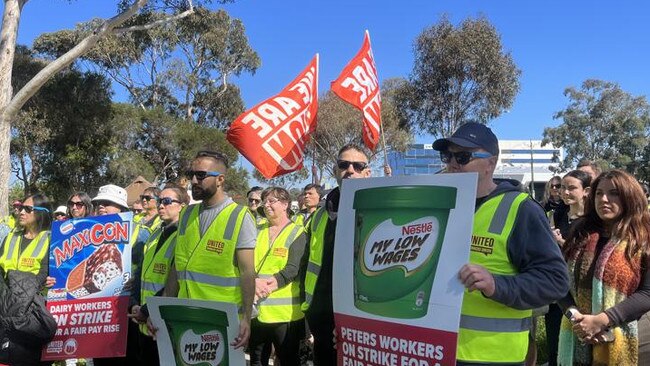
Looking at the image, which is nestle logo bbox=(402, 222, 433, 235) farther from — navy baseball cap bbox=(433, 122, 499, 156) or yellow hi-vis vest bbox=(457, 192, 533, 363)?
navy baseball cap bbox=(433, 122, 499, 156)

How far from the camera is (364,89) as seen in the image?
6570 millimetres

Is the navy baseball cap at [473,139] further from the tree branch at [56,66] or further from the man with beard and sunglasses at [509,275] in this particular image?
the tree branch at [56,66]

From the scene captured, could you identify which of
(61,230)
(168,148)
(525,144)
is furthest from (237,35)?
(525,144)

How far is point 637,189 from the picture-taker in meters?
3.15

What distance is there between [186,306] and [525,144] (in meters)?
148

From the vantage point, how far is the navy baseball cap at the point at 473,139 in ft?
8.04

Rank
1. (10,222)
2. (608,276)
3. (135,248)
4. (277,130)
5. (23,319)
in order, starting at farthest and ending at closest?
(10,222) → (277,130) → (135,248) → (23,319) → (608,276)

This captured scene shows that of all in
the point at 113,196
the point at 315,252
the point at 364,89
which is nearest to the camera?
the point at 315,252

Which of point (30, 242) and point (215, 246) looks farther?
point (30, 242)

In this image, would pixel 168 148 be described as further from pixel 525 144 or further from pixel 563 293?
pixel 525 144

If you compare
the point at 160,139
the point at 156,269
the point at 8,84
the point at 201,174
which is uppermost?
the point at 160,139

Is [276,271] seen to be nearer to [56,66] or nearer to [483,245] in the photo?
[483,245]

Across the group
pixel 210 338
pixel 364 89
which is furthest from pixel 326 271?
pixel 364 89

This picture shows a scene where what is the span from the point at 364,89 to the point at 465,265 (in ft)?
15.3
